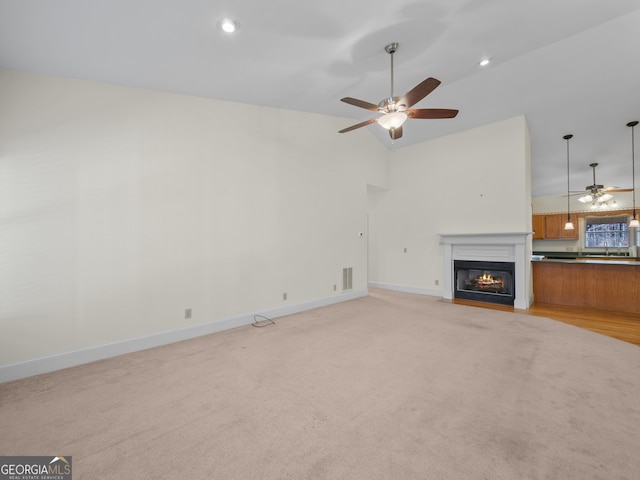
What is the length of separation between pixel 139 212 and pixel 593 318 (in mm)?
6953

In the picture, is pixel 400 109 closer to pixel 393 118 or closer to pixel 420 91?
pixel 393 118

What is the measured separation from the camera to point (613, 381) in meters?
2.41

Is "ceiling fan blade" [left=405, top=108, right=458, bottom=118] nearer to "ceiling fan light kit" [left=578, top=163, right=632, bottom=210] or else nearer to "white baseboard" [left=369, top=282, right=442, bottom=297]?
"white baseboard" [left=369, top=282, right=442, bottom=297]

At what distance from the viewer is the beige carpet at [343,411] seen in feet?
5.05

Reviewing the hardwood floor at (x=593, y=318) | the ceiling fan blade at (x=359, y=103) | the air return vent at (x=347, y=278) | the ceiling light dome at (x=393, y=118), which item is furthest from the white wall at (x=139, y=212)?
the hardwood floor at (x=593, y=318)

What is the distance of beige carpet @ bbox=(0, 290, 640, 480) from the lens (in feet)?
5.05

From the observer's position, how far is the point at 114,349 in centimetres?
300

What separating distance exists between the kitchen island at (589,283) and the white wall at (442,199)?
1.06 metres

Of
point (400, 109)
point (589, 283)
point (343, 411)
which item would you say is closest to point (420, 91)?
point (400, 109)

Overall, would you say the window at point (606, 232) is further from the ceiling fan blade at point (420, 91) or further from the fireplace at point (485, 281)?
the ceiling fan blade at point (420, 91)

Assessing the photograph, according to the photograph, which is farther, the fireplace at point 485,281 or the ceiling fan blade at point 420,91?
the fireplace at point 485,281

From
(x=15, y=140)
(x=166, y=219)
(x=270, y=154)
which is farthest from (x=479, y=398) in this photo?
(x=15, y=140)

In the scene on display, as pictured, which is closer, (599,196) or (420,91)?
(420,91)

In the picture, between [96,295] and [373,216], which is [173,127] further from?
[373,216]
